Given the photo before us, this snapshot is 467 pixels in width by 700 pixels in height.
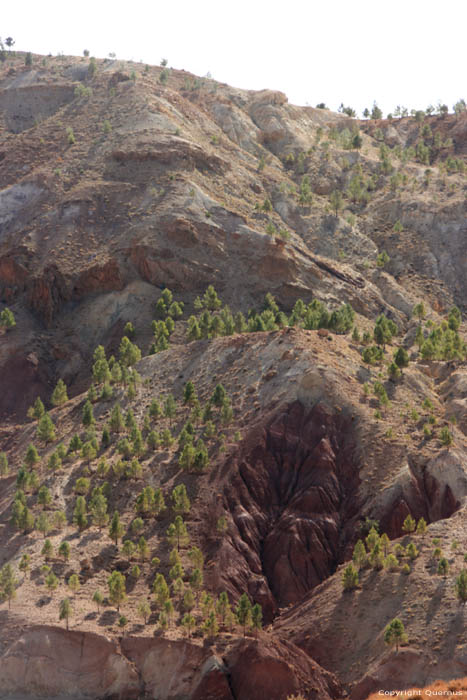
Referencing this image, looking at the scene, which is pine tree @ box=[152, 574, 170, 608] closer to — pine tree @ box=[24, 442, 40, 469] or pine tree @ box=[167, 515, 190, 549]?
pine tree @ box=[167, 515, 190, 549]

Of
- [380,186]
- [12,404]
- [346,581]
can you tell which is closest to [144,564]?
[346,581]

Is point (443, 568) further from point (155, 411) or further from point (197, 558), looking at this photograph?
point (155, 411)

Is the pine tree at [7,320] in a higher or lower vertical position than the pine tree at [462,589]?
higher

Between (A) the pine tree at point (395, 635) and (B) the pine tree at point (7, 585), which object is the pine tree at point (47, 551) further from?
(A) the pine tree at point (395, 635)

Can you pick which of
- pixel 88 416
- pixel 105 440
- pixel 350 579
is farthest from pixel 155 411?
pixel 350 579

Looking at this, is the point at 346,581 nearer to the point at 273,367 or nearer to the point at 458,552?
the point at 458,552

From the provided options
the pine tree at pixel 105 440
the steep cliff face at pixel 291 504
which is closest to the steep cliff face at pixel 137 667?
the steep cliff face at pixel 291 504

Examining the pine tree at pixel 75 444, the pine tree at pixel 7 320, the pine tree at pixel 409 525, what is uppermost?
the pine tree at pixel 7 320
